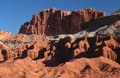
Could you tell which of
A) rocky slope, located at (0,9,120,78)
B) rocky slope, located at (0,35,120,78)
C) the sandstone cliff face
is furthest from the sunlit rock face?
→ rocky slope, located at (0,35,120,78)

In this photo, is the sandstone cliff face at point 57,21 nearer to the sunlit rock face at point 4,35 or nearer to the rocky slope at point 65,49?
the rocky slope at point 65,49

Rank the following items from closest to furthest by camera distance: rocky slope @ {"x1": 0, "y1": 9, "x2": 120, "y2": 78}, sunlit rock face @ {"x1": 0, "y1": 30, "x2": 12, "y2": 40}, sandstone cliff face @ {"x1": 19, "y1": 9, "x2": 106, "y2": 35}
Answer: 1. rocky slope @ {"x1": 0, "y1": 9, "x2": 120, "y2": 78}
2. sandstone cliff face @ {"x1": 19, "y1": 9, "x2": 106, "y2": 35}
3. sunlit rock face @ {"x1": 0, "y1": 30, "x2": 12, "y2": 40}

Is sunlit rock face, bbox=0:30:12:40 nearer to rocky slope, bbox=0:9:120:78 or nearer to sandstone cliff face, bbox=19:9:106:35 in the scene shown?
rocky slope, bbox=0:9:120:78

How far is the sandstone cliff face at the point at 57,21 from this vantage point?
159875 millimetres

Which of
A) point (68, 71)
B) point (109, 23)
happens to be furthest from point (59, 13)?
point (68, 71)

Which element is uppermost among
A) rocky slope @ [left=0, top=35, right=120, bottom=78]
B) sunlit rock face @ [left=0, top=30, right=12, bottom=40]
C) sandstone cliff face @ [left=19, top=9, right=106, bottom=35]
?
sandstone cliff face @ [left=19, top=9, right=106, bottom=35]

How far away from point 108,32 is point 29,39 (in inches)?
1321

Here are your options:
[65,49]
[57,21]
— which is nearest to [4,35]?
[57,21]

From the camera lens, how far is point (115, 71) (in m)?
96.9

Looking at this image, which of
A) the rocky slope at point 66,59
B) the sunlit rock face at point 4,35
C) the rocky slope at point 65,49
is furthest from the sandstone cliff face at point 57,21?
the rocky slope at point 66,59

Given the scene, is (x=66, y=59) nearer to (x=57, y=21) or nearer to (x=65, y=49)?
(x=65, y=49)

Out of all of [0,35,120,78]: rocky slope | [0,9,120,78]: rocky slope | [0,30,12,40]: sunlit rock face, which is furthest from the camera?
[0,30,12,40]: sunlit rock face

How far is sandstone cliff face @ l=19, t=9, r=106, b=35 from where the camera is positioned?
159875mm

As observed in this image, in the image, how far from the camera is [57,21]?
6693 inches
